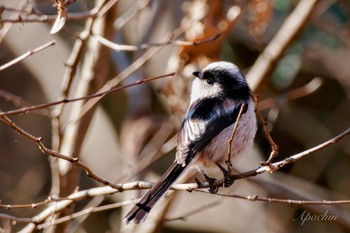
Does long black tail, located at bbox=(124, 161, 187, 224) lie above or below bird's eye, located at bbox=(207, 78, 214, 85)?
below

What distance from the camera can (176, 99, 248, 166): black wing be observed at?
3.47 meters

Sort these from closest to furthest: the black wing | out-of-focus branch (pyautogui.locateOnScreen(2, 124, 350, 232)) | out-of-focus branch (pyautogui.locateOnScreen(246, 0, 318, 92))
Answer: out-of-focus branch (pyautogui.locateOnScreen(2, 124, 350, 232))
the black wing
out-of-focus branch (pyautogui.locateOnScreen(246, 0, 318, 92))

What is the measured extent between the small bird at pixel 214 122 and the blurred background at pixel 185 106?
0.82 m

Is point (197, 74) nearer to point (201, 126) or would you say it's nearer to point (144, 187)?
point (201, 126)

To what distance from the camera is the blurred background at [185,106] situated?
16.4 ft

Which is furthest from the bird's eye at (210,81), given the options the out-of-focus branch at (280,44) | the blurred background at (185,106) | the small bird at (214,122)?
the out-of-focus branch at (280,44)

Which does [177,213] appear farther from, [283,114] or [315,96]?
[315,96]

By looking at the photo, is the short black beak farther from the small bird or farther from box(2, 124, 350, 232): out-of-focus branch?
box(2, 124, 350, 232): out-of-focus branch

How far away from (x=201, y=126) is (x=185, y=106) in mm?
1379

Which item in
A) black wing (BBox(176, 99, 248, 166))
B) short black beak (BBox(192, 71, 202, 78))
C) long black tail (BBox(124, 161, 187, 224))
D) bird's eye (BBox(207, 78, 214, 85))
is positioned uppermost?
short black beak (BBox(192, 71, 202, 78))

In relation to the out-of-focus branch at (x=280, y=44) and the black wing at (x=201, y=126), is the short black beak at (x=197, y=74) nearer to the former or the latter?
the black wing at (x=201, y=126)

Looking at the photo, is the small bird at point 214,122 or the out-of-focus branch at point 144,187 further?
the small bird at point 214,122

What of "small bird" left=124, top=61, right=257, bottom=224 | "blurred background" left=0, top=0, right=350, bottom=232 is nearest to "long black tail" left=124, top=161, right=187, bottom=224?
"small bird" left=124, top=61, right=257, bottom=224

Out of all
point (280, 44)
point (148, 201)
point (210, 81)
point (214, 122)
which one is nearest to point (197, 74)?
point (210, 81)
